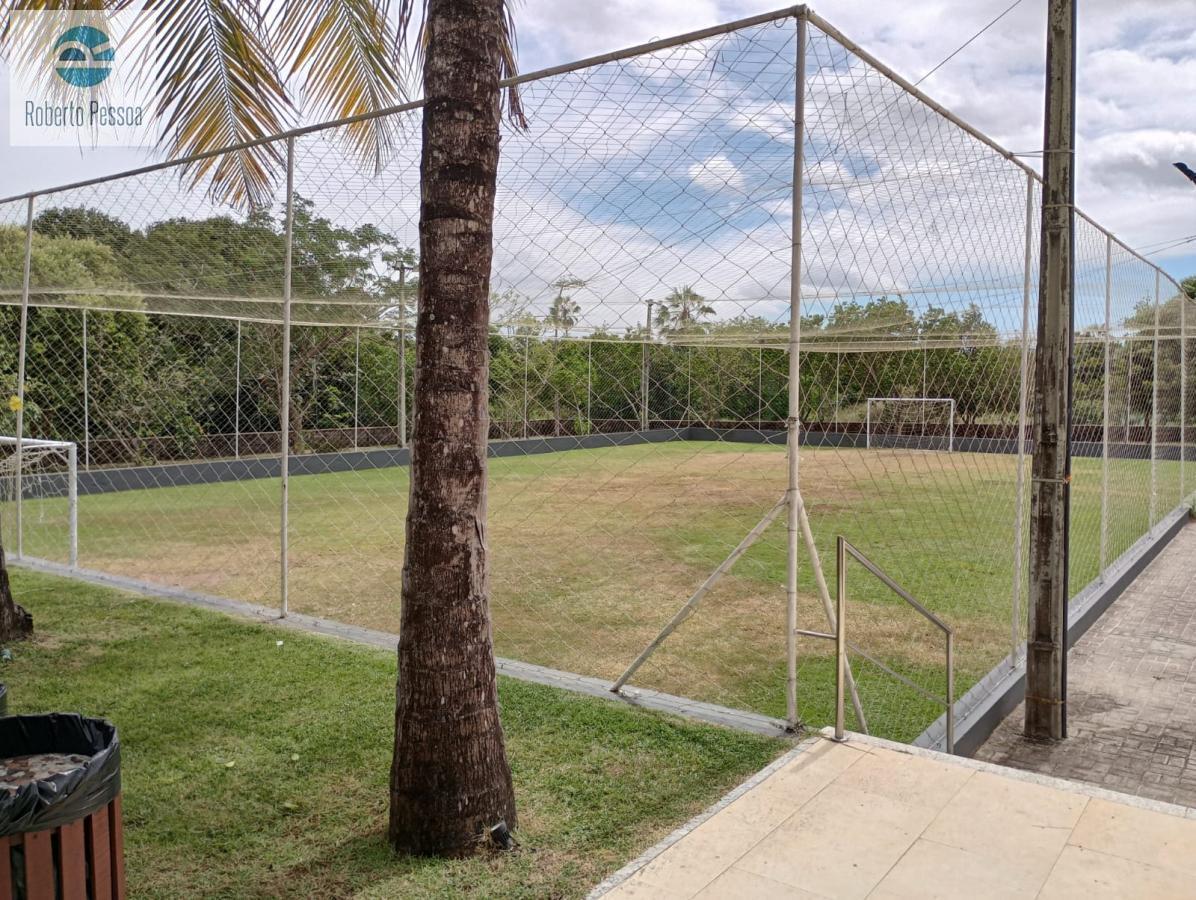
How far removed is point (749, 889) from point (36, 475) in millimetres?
10922

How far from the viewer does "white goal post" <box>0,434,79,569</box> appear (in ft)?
22.7

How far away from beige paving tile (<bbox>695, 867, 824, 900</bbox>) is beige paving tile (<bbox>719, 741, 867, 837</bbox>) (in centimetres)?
28

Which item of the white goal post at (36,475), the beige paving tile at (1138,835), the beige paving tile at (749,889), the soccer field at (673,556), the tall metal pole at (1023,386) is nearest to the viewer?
the beige paving tile at (749,889)

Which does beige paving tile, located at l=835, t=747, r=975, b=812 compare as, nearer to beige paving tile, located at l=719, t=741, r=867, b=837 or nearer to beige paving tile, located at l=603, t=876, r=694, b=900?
beige paving tile, located at l=719, t=741, r=867, b=837

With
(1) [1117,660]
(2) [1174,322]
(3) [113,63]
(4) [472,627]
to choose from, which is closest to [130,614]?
(3) [113,63]

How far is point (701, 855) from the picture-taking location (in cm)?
257

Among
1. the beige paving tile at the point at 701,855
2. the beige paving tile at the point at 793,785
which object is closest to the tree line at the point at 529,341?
the beige paving tile at the point at 793,785

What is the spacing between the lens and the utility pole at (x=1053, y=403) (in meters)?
4.09

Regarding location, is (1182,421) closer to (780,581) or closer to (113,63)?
(780,581)

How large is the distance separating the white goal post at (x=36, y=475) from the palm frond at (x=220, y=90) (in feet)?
9.09

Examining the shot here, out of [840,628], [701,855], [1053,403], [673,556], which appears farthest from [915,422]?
[701,855]

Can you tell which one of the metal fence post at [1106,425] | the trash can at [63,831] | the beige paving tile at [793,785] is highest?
the metal fence post at [1106,425]

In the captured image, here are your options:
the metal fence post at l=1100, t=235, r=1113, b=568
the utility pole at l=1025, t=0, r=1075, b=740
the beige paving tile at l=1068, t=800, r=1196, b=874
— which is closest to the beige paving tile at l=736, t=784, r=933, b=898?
the beige paving tile at l=1068, t=800, r=1196, b=874

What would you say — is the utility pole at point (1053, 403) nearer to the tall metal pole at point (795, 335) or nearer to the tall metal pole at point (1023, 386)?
the tall metal pole at point (1023, 386)
